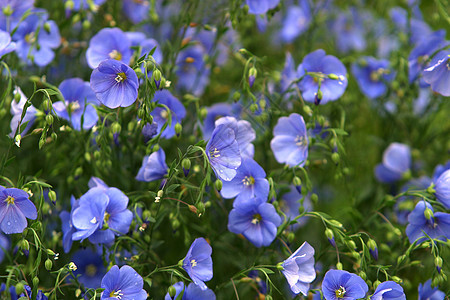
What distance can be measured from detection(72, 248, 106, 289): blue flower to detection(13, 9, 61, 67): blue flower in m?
0.87

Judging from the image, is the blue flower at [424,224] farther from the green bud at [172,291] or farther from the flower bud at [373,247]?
the green bud at [172,291]

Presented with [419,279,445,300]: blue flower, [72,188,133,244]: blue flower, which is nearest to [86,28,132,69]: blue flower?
[72,188,133,244]: blue flower

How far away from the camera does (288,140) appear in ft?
6.97

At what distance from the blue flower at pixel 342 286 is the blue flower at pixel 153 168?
2.37ft

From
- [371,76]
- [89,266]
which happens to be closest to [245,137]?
[89,266]

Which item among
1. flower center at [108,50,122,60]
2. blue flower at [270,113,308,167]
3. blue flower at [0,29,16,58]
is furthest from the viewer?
flower center at [108,50,122,60]

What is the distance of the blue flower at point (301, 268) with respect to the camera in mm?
1746

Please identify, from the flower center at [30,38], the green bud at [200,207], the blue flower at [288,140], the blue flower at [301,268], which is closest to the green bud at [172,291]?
the green bud at [200,207]

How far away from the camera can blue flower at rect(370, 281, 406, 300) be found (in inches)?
66.2

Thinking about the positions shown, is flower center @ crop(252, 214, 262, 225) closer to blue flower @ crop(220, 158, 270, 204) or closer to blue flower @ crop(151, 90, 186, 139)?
blue flower @ crop(220, 158, 270, 204)

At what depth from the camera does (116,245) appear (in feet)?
5.86

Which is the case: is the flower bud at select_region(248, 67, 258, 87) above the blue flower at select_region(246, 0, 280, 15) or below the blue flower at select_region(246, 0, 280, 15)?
below

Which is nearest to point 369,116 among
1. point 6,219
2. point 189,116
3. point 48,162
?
point 189,116

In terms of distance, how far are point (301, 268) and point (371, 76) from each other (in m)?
1.37
